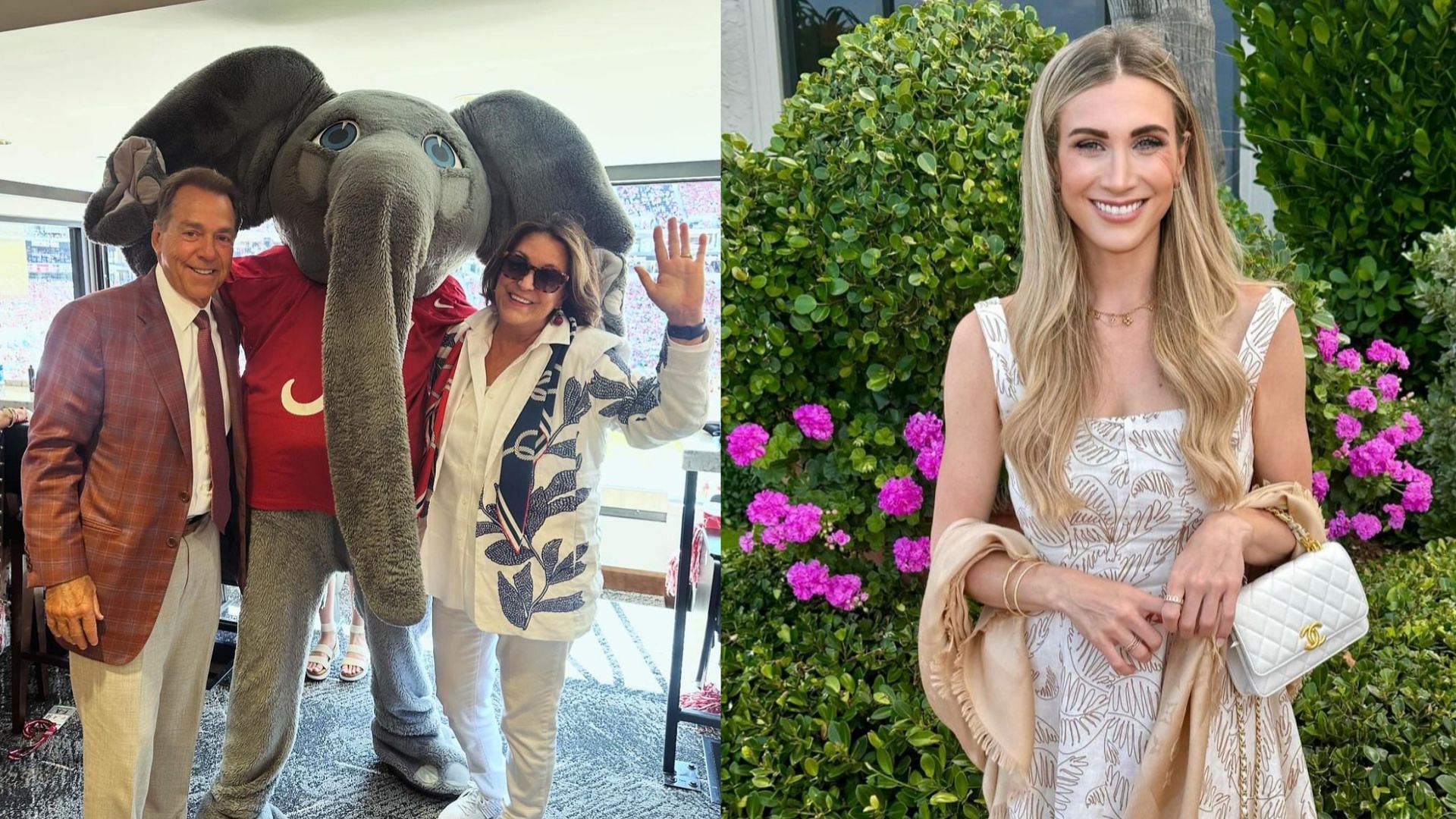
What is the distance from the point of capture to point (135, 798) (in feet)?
7.88

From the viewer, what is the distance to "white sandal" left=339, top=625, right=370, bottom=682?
227cm

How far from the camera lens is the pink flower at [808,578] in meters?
2.34

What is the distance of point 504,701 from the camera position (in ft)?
7.22

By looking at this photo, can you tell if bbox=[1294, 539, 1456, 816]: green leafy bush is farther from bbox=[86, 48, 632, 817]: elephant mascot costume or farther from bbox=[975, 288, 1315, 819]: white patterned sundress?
bbox=[86, 48, 632, 817]: elephant mascot costume

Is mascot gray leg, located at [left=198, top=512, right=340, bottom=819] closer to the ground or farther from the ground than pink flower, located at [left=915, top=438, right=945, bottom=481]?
closer to the ground

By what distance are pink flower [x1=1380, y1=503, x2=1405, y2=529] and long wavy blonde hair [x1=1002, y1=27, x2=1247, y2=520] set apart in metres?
1.34

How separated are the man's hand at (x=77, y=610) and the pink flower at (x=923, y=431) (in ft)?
6.01

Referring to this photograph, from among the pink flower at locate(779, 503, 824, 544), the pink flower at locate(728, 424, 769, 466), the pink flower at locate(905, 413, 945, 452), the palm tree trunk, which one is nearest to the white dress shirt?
the pink flower at locate(728, 424, 769, 466)

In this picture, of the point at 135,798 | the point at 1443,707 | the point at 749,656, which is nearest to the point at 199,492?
the point at 135,798

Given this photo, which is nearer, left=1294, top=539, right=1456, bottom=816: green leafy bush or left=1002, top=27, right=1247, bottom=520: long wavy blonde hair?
left=1002, top=27, right=1247, bottom=520: long wavy blonde hair

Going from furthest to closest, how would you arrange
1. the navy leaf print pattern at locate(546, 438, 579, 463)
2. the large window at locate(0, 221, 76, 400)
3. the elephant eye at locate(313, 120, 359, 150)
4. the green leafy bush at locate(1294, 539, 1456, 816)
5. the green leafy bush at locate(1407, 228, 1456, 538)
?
1. the green leafy bush at locate(1407, 228, 1456, 538)
2. the large window at locate(0, 221, 76, 400)
3. the elephant eye at locate(313, 120, 359, 150)
4. the navy leaf print pattern at locate(546, 438, 579, 463)
5. the green leafy bush at locate(1294, 539, 1456, 816)

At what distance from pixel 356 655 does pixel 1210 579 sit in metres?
1.72

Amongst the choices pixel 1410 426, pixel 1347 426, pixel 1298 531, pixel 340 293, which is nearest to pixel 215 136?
pixel 340 293

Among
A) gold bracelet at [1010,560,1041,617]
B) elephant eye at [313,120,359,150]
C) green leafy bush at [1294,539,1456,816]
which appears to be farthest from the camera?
elephant eye at [313,120,359,150]
